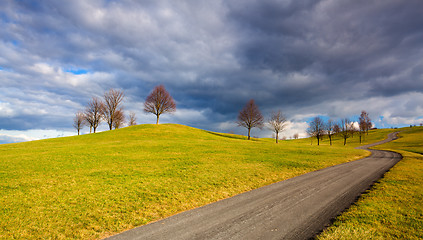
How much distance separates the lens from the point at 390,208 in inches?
314

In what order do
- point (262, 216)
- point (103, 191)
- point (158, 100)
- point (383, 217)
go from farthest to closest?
point (158, 100)
point (103, 191)
point (262, 216)
point (383, 217)

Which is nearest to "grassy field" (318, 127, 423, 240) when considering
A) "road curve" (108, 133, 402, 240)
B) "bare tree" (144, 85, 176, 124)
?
"road curve" (108, 133, 402, 240)

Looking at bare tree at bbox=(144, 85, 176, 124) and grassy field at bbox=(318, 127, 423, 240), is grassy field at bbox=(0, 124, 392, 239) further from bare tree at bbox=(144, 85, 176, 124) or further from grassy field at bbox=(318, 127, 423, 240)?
bare tree at bbox=(144, 85, 176, 124)

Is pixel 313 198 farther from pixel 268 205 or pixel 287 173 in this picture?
pixel 287 173

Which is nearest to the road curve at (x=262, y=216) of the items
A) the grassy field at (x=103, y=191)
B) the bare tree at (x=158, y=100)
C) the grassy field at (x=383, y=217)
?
the grassy field at (x=383, y=217)

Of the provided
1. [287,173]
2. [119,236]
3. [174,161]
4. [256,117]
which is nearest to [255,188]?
[287,173]

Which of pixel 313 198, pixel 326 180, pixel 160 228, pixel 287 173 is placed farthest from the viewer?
pixel 287 173

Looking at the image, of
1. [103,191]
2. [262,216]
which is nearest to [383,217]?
[262,216]

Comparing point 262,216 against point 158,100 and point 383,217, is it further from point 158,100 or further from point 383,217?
point 158,100

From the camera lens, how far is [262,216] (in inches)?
290

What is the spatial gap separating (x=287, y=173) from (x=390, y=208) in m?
7.62

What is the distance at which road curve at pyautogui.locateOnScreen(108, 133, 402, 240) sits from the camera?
20.2 ft

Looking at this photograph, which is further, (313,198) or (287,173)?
(287,173)

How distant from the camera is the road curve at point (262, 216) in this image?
6.15 m
